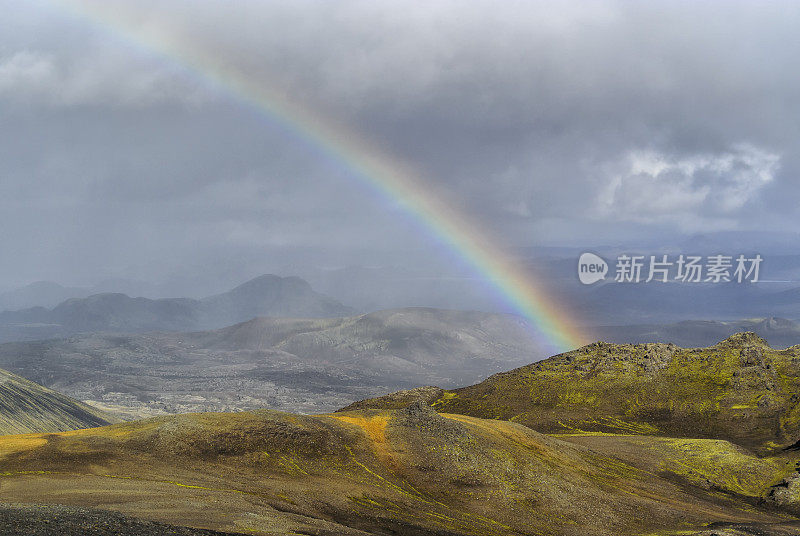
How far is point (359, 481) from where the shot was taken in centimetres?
6041

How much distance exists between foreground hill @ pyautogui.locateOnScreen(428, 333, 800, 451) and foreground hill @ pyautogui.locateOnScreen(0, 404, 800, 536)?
49621 mm

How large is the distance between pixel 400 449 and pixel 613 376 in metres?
116

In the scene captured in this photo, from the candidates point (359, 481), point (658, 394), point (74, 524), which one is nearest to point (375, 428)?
point (359, 481)

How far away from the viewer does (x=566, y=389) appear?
163250 mm

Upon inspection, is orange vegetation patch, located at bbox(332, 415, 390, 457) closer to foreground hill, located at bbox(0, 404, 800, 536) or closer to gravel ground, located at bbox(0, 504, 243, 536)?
foreground hill, located at bbox(0, 404, 800, 536)

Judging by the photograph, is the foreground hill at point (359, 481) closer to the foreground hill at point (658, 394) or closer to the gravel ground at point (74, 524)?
the gravel ground at point (74, 524)

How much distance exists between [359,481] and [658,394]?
392 feet

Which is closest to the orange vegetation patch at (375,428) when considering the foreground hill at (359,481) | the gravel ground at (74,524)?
the foreground hill at (359,481)

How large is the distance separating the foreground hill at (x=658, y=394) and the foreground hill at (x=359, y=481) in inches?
1954

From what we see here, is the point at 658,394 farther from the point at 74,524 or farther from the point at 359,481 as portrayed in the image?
the point at 74,524

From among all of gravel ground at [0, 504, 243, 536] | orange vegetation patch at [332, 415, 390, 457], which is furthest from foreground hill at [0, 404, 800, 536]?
gravel ground at [0, 504, 243, 536]

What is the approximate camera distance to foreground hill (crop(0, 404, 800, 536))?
45.1m

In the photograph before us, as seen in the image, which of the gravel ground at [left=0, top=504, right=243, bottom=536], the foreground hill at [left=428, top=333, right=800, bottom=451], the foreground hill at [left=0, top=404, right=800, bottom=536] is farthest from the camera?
the foreground hill at [left=428, top=333, right=800, bottom=451]

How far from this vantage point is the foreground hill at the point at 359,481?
148 ft
